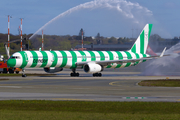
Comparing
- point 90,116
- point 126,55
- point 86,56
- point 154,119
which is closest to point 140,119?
point 154,119

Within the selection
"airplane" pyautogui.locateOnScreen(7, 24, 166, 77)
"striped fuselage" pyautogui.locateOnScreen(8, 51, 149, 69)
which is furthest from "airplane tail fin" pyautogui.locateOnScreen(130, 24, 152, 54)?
"striped fuselage" pyautogui.locateOnScreen(8, 51, 149, 69)

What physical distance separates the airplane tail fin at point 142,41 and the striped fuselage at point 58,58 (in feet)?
7.40

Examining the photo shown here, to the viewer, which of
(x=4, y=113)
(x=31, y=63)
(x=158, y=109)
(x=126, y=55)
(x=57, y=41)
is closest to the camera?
(x=4, y=113)

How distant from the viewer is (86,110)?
18.6 meters

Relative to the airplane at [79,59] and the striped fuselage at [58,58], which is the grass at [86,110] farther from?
the airplane at [79,59]

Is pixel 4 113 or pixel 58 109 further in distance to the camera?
pixel 58 109

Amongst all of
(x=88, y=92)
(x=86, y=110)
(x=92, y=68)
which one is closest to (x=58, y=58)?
(x=92, y=68)

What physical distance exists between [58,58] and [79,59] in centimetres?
424

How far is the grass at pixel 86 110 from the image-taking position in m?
16.1

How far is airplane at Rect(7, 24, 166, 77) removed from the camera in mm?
53656

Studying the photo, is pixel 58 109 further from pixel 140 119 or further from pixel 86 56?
pixel 86 56

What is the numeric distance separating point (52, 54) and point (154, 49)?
26.7 m

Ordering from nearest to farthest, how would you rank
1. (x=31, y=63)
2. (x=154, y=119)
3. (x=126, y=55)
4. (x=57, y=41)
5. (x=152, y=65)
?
(x=154, y=119) < (x=31, y=63) < (x=126, y=55) < (x=152, y=65) < (x=57, y=41)

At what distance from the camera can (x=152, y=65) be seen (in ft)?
245
